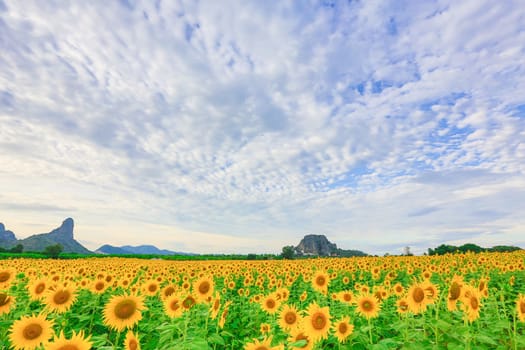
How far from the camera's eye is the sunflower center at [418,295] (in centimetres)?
489

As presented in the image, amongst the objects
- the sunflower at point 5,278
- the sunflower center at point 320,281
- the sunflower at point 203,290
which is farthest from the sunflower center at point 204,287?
the sunflower at point 5,278

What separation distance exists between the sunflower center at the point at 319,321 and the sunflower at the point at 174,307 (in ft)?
8.26

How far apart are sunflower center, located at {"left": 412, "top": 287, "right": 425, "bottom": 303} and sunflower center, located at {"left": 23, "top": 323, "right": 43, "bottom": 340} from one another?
562 centimetres

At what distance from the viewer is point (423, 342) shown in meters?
4.79

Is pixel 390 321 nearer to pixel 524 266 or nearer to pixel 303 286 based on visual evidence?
pixel 303 286

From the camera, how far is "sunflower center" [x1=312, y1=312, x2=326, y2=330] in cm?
461

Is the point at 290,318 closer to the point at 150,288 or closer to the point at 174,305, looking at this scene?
the point at 174,305

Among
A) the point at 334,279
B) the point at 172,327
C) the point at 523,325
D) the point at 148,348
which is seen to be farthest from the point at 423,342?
the point at 334,279

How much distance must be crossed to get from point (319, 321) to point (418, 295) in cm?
162

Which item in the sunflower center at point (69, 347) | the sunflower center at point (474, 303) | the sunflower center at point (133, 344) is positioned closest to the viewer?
the sunflower center at point (69, 347)

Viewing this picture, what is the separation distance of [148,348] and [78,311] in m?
3.95

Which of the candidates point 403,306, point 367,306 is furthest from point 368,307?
point 403,306

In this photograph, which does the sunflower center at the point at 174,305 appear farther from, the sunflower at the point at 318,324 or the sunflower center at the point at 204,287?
the sunflower at the point at 318,324

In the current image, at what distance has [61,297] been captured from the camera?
659 centimetres
